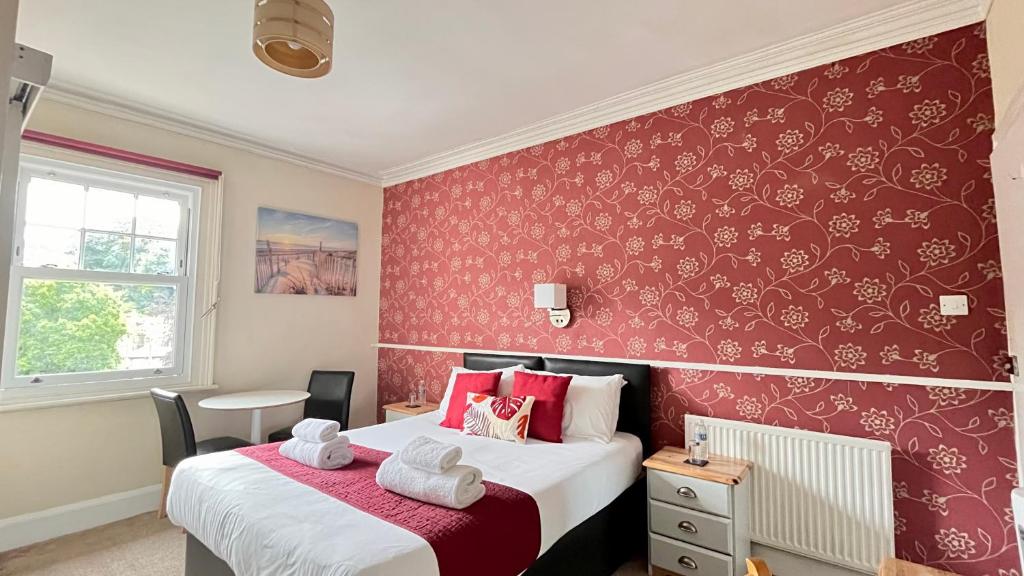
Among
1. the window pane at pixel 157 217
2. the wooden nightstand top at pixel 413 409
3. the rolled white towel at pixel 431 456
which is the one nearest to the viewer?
the rolled white towel at pixel 431 456

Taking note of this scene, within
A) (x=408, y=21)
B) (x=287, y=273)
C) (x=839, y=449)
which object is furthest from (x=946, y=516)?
(x=287, y=273)

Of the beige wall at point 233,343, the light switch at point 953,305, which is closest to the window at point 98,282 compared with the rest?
the beige wall at point 233,343

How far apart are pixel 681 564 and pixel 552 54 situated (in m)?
2.71

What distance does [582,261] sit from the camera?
3.32m

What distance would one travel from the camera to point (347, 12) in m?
2.22

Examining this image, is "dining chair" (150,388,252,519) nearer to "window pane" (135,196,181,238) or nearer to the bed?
the bed

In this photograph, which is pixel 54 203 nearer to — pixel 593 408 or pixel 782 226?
pixel 593 408

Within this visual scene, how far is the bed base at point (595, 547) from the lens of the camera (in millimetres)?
2020

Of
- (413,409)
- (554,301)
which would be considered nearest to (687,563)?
(554,301)

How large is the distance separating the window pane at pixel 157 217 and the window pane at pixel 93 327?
40cm

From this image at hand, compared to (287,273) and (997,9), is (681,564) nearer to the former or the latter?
(997,9)

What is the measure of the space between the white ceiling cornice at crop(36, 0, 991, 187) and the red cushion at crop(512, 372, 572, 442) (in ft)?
5.79

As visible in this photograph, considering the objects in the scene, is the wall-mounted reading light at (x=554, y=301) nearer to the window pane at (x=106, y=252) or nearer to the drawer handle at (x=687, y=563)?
the drawer handle at (x=687, y=563)

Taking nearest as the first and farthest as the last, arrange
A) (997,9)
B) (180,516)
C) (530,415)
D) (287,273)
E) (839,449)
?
(997,9) → (180,516) → (839,449) → (530,415) → (287,273)
